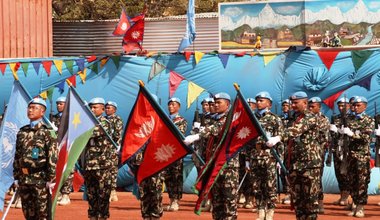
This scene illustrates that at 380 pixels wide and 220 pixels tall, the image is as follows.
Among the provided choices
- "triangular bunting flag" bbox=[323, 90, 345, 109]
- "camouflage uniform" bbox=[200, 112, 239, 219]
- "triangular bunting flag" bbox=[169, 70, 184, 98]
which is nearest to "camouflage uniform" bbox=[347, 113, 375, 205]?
"triangular bunting flag" bbox=[323, 90, 345, 109]

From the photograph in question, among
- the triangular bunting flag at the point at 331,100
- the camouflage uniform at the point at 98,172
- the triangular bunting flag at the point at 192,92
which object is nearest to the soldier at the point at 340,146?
the triangular bunting flag at the point at 331,100

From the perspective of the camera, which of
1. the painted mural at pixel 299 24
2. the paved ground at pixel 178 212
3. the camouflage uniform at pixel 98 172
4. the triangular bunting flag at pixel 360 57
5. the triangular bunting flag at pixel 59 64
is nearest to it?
the camouflage uniform at pixel 98 172

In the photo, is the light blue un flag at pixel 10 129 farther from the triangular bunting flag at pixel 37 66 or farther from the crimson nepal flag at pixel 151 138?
the triangular bunting flag at pixel 37 66

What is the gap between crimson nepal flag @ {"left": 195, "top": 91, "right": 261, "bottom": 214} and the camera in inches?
563

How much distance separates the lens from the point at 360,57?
22094mm

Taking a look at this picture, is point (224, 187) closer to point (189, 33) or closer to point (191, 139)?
point (191, 139)

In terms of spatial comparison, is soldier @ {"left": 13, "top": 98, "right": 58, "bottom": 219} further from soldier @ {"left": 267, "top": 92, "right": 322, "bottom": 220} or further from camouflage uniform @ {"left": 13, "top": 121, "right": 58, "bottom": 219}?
soldier @ {"left": 267, "top": 92, "right": 322, "bottom": 220}

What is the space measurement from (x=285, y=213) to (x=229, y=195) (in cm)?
510

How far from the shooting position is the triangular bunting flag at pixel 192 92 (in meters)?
23.1

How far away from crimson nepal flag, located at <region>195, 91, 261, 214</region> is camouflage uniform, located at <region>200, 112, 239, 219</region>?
13 centimetres

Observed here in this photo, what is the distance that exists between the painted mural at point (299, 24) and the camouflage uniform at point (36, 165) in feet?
40.5

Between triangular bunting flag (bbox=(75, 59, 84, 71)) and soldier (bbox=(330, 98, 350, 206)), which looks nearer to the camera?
soldier (bbox=(330, 98, 350, 206))

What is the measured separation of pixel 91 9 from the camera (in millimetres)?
37938

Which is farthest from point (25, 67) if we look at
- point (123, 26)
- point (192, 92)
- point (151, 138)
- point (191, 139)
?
point (191, 139)
